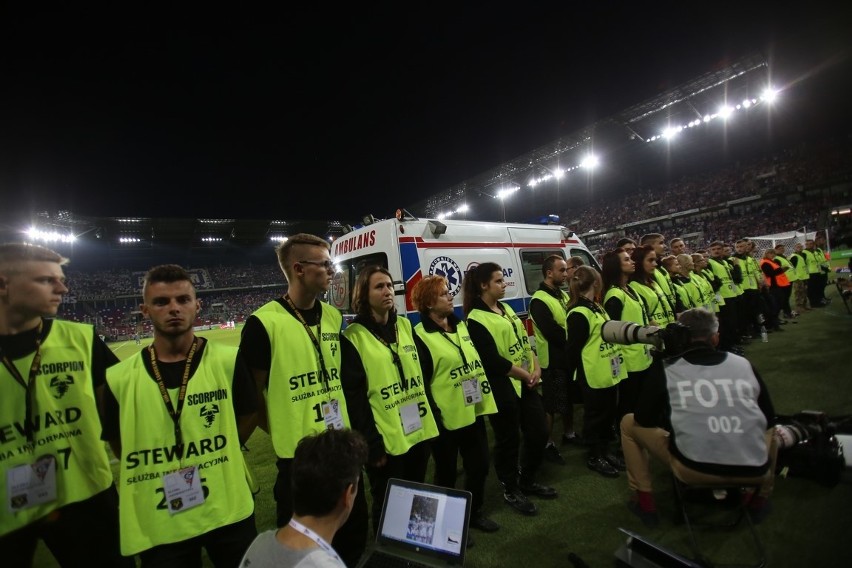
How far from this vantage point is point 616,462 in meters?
3.66

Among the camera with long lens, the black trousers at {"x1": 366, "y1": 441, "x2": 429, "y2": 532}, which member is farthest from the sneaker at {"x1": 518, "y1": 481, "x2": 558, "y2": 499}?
the camera with long lens

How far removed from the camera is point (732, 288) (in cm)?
766

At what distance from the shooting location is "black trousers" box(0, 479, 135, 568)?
173 centimetres

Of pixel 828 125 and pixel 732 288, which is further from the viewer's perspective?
pixel 828 125

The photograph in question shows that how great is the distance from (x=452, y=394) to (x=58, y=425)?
222 centimetres

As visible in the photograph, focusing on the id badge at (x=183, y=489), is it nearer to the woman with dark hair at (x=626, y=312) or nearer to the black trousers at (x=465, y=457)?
the black trousers at (x=465, y=457)

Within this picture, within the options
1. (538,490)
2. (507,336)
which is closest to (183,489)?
(507,336)

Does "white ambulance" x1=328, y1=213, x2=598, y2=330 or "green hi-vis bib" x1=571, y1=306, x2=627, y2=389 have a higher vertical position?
"white ambulance" x1=328, y1=213, x2=598, y2=330

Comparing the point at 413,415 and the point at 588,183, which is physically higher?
the point at 588,183

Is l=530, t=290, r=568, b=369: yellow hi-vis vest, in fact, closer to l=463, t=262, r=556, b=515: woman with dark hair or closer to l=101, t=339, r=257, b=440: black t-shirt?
l=463, t=262, r=556, b=515: woman with dark hair

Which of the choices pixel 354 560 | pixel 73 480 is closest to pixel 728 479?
pixel 354 560

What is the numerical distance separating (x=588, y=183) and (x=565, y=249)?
130ft

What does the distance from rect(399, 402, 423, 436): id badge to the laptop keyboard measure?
661mm

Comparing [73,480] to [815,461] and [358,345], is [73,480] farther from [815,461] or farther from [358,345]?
[815,461]
